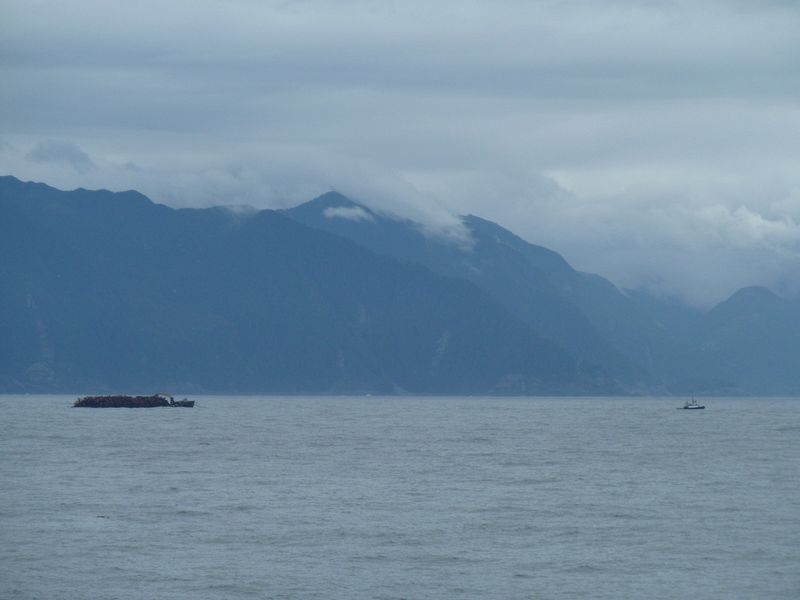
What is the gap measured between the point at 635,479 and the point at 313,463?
2536cm

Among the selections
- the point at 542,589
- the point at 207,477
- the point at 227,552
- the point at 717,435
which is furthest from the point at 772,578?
the point at 717,435

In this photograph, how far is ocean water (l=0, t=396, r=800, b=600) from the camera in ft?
171

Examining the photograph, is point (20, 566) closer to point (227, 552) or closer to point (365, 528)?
point (227, 552)

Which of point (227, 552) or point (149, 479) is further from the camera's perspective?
point (149, 479)

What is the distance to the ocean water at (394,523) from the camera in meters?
52.1

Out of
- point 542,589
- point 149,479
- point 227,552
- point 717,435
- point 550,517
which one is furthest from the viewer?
point 717,435

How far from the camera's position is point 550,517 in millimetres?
70562

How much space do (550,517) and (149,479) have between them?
30.3 metres

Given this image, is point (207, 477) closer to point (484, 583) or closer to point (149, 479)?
point (149, 479)

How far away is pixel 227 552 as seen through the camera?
191 ft

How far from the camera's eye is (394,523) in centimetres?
6725

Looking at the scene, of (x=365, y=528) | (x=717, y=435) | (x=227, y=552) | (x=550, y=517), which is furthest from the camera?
(x=717, y=435)

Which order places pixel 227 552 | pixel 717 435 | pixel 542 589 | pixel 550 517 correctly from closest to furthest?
1. pixel 542 589
2. pixel 227 552
3. pixel 550 517
4. pixel 717 435

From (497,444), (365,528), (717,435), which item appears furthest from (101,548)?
(717,435)
